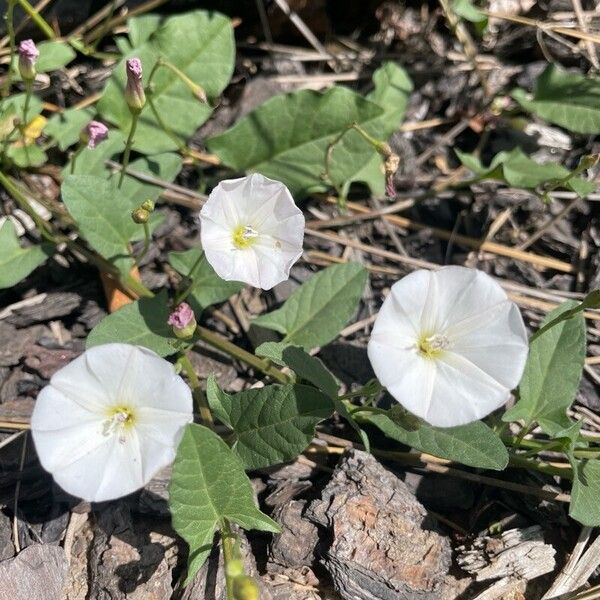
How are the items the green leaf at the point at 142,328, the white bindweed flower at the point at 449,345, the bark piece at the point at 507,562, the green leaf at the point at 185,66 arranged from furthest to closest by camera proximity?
the green leaf at the point at 185,66 → the green leaf at the point at 142,328 → the bark piece at the point at 507,562 → the white bindweed flower at the point at 449,345

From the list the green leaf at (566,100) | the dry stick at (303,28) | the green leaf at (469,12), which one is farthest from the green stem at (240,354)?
the green leaf at (469,12)

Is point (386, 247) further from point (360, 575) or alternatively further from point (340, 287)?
point (360, 575)

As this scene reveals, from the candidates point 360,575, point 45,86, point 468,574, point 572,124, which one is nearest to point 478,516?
point 468,574

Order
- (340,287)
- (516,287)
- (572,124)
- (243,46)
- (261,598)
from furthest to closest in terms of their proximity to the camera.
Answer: (243,46), (572,124), (516,287), (340,287), (261,598)

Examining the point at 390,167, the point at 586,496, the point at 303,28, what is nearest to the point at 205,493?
the point at 586,496

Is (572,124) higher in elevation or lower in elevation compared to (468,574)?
higher

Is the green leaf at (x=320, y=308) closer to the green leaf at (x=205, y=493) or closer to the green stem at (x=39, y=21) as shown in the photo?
the green leaf at (x=205, y=493)

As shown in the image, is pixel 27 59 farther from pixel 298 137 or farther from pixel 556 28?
pixel 556 28
